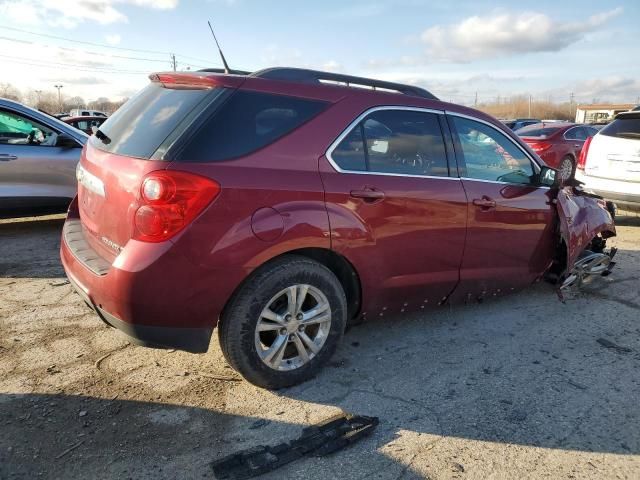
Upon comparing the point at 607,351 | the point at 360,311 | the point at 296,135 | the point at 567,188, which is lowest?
the point at 607,351

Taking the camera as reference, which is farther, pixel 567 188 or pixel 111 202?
pixel 567 188

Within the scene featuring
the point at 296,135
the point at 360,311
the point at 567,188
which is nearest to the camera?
the point at 296,135

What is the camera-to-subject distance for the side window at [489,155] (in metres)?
3.80

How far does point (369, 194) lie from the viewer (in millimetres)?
3174

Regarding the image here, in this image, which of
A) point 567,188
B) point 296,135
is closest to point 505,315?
point 567,188

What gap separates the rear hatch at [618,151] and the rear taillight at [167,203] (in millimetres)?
7114

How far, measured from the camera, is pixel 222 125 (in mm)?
2756

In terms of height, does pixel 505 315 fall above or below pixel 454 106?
below

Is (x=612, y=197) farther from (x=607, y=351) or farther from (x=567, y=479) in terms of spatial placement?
(x=567, y=479)

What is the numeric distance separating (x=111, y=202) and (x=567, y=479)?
8.92 feet

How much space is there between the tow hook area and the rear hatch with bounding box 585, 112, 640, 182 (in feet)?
9.30

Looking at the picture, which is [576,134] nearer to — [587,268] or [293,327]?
[587,268]

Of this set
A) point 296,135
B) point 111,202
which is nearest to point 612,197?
point 296,135

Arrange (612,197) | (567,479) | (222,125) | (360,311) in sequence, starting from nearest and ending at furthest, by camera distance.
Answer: (567,479), (222,125), (360,311), (612,197)
